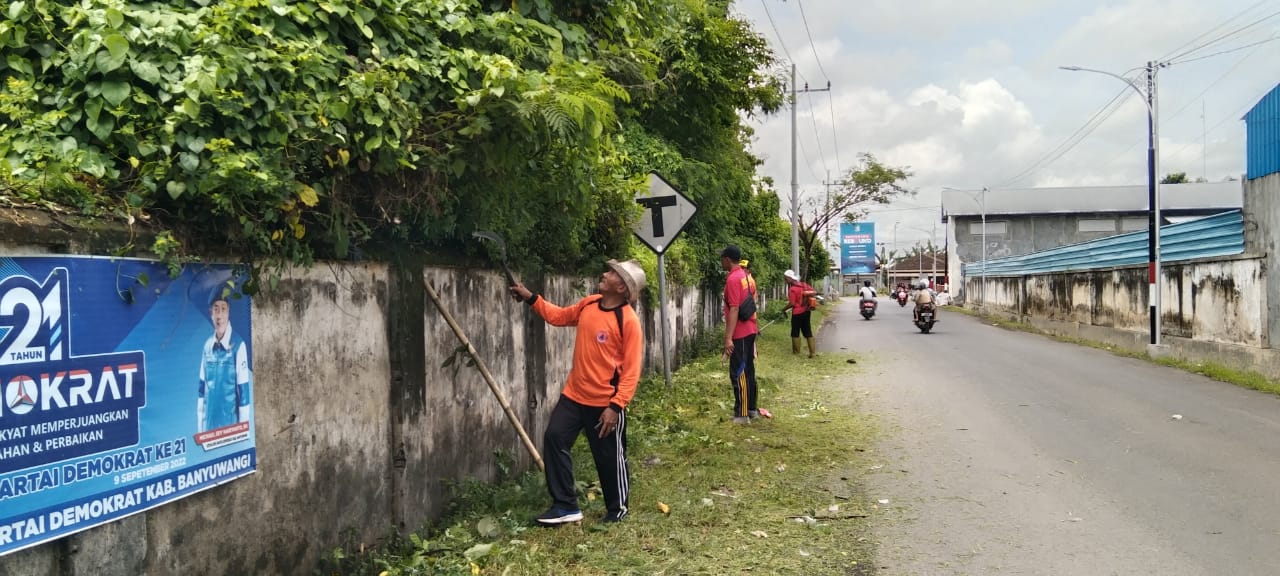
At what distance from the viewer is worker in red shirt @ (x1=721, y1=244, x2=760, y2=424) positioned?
903cm

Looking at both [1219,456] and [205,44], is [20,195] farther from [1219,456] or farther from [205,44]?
[1219,456]

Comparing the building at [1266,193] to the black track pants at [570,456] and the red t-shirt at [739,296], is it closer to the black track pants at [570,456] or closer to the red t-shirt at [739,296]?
the red t-shirt at [739,296]

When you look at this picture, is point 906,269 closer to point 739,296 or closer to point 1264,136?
point 1264,136

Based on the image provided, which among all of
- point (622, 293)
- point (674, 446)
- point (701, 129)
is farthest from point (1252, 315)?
point (622, 293)

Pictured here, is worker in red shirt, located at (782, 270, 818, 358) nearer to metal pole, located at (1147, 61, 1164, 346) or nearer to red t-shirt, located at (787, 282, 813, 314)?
Result: red t-shirt, located at (787, 282, 813, 314)

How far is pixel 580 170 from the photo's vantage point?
5.67 m

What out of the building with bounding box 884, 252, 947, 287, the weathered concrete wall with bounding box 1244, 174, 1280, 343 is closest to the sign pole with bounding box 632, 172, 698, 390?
the weathered concrete wall with bounding box 1244, 174, 1280, 343

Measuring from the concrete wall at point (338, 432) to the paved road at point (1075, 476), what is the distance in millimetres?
2772

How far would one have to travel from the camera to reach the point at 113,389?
9.91ft

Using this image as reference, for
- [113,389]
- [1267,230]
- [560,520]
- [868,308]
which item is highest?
[1267,230]

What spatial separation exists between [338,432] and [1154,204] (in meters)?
18.3

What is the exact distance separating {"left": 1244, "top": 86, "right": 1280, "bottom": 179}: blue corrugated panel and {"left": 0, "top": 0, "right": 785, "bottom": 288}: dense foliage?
1267 centimetres

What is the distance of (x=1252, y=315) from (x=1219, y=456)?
870 centimetres

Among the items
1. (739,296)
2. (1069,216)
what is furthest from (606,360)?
(1069,216)
